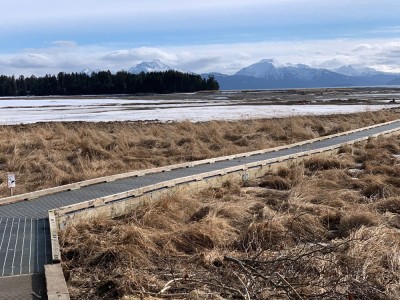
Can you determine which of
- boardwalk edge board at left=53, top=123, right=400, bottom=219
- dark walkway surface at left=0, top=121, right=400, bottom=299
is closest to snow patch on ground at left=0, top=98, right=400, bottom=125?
boardwalk edge board at left=53, top=123, right=400, bottom=219

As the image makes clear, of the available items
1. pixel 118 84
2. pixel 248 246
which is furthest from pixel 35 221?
pixel 118 84

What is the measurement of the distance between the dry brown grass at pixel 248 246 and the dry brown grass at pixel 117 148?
4157 mm

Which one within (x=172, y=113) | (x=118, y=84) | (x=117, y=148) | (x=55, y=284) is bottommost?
(x=55, y=284)

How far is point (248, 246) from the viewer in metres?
6.74

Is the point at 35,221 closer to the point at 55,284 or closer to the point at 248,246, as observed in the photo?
the point at 55,284

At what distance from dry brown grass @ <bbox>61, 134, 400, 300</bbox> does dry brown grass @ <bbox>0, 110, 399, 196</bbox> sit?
416cm

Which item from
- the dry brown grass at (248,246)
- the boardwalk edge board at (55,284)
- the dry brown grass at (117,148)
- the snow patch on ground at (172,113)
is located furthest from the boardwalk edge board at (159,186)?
the snow patch on ground at (172,113)

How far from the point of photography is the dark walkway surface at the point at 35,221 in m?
5.71

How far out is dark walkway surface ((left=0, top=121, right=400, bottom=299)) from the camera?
5.71m

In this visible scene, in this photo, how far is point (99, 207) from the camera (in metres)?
8.40

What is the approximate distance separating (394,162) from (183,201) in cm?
713

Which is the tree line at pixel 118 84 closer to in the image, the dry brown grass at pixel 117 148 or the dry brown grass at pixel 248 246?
the dry brown grass at pixel 117 148

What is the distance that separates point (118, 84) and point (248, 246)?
112 metres

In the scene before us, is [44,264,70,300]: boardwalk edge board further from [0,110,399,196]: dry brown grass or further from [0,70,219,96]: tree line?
[0,70,219,96]: tree line
